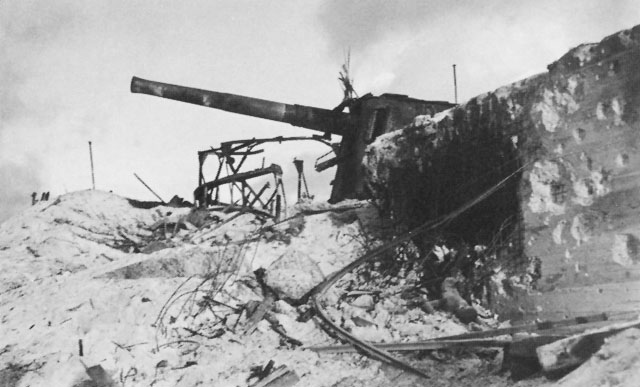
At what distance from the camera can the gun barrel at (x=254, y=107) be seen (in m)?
10.4

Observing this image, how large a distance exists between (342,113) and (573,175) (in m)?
6.57

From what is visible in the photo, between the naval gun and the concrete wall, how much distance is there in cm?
494

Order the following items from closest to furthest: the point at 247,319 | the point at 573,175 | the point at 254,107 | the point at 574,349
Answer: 1. the point at 574,349
2. the point at 573,175
3. the point at 247,319
4. the point at 254,107

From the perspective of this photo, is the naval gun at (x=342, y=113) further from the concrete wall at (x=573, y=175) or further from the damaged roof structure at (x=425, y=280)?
the concrete wall at (x=573, y=175)

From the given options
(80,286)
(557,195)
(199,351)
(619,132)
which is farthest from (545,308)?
(80,286)

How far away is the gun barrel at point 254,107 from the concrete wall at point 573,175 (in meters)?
5.62

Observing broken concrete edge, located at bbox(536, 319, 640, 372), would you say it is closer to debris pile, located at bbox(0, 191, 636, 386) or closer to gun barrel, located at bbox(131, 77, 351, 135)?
debris pile, located at bbox(0, 191, 636, 386)

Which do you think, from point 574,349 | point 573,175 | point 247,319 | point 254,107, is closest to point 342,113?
point 254,107

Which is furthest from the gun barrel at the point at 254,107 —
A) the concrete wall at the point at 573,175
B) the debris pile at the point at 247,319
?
the concrete wall at the point at 573,175

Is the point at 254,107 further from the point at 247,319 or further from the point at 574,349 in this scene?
the point at 574,349

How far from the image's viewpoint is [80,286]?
255 inches

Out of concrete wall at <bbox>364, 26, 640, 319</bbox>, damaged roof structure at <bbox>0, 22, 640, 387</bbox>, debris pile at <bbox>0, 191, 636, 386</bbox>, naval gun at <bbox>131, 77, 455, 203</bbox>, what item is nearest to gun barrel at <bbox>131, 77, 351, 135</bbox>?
naval gun at <bbox>131, 77, 455, 203</bbox>

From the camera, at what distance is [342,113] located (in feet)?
35.0

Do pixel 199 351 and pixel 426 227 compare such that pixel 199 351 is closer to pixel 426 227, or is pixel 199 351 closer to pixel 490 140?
pixel 426 227
